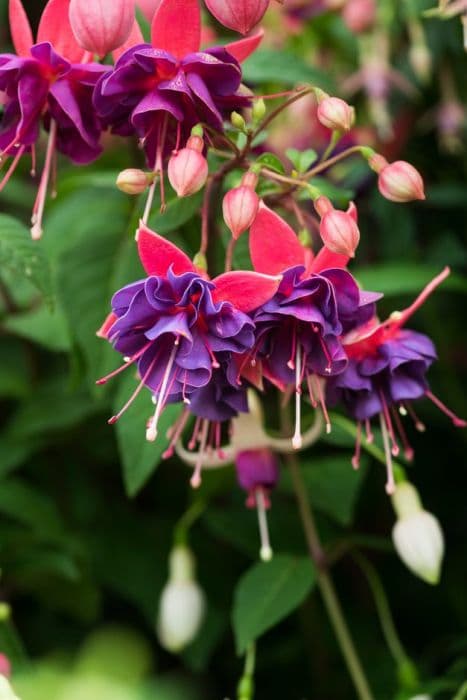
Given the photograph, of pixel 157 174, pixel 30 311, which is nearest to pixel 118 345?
pixel 157 174

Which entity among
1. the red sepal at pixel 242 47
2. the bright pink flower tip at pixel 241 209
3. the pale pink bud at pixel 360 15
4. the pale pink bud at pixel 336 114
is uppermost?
the red sepal at pixel 242 47

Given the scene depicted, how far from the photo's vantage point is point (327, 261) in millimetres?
753

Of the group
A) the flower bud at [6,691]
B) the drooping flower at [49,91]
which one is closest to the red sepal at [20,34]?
the drooping flower at [49,91]

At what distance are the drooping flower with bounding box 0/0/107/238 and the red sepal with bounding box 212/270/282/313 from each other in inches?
7.4

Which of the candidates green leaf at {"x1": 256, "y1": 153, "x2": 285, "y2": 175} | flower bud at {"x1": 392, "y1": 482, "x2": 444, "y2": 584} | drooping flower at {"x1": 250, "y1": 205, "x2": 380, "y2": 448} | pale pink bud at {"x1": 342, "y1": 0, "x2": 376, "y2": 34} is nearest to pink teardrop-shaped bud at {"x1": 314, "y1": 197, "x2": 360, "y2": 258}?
drooping flower at {"x1": 250, "y1": 205, "x2": 380, "y2": 448}

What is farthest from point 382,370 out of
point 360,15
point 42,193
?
point 360,15

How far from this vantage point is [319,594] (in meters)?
1.35

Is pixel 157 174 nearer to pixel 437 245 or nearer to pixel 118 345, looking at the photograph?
pixel 118 345

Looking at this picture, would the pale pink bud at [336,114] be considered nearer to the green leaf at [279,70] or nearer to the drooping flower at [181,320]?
the drooping flower at [181,320]

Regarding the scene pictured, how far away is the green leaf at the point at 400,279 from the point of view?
1163 millimetres

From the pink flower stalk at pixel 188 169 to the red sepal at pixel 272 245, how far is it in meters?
0.06

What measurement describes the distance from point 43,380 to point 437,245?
0.70m

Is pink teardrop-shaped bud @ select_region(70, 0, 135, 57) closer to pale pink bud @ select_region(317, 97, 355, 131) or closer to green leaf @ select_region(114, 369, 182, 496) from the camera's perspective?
Answer: pale pink bud @ select_region(317, 97, 355, 131)

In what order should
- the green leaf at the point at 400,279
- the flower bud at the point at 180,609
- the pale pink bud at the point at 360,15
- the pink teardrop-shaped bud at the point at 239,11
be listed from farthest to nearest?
the pale pink bud at the point at 360,15
the green leaf at the point at 400,279
the flower bud at the point at 180,609
the pink teardrop-shaped bud at the point at 239,11
